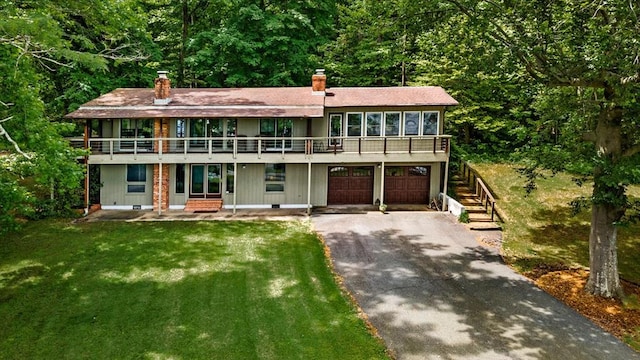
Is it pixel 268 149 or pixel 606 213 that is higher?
pixel 268 149

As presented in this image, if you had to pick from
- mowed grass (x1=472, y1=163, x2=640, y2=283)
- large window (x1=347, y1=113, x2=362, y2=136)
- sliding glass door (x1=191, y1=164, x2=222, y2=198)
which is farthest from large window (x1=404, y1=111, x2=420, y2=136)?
sliding glass door (x1=191, y1=164, x2=222, y2=198)

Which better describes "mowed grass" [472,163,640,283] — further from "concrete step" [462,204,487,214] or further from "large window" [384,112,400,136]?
"large window" [384,112,400,136]

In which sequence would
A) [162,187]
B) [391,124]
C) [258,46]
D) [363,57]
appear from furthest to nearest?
[363,57]
[258,46]
[391,124]
[162,187]

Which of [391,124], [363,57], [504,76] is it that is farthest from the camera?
[363,57]

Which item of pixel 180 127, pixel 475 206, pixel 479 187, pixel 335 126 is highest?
pixel 335 126

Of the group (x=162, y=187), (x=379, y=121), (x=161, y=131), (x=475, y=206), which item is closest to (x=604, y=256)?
(x=475, y=206)

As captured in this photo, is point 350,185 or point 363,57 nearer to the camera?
point 350,185

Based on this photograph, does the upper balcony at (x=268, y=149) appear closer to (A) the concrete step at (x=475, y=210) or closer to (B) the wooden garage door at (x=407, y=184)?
(B) the wooden garage door at (x=407, y=184)

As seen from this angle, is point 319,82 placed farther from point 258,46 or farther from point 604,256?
point 604,256

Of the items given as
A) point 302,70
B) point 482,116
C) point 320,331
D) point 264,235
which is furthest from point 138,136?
point 482,116
